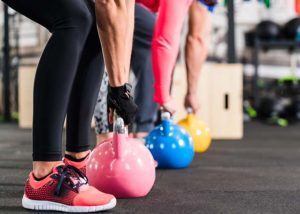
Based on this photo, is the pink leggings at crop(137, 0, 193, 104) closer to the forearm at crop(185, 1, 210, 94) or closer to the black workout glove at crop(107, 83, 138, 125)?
the forearm at crop(185, 1, 210, 94)

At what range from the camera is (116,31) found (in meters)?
1.11

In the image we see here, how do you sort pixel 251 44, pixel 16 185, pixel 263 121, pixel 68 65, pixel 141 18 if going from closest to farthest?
pixel 68 65 < pixel 16 185 < pixel 141 18 < pixel 263 121 < pixel 251 44

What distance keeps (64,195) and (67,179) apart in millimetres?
37

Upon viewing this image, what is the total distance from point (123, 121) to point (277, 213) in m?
0.43

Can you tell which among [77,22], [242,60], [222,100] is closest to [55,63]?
[77,22]

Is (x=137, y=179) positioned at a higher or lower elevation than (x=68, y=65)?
lower

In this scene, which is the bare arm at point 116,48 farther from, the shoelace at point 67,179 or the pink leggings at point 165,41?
the pink leggings at point 165,41

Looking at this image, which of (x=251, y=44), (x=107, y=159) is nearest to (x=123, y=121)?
(x=107, y=159)

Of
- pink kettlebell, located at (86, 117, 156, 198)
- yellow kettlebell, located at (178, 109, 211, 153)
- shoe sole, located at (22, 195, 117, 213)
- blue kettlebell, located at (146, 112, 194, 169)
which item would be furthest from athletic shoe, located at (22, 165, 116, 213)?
yellow kettlebell, located at (178, 109, 211, 153)

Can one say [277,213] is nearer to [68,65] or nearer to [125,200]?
[125,200]

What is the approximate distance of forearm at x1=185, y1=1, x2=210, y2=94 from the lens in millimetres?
2291

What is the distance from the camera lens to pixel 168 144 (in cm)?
178

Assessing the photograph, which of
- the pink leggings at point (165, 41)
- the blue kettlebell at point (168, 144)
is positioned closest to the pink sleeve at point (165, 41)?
the pink leggings at point (165, 41)

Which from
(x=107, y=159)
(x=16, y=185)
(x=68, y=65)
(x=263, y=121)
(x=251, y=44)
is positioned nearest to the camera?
(x=68, y=65)
